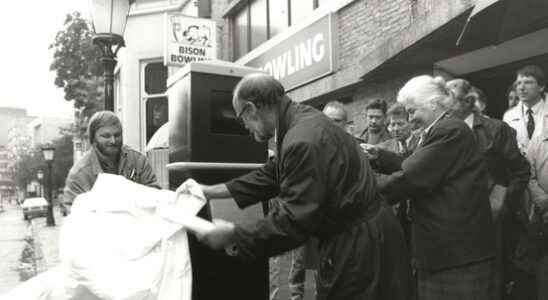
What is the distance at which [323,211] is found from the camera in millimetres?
2514

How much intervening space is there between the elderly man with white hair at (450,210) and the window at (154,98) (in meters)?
15.6

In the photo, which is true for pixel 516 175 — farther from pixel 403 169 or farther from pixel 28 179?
pixel 28 179

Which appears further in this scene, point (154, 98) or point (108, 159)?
point (154, 98)

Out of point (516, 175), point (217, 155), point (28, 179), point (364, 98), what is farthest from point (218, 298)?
point (28, 179)

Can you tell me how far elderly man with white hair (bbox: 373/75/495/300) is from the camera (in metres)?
3.16

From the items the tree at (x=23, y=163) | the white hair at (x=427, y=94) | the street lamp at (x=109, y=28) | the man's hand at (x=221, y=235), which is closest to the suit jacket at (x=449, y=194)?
the white hair at (x=427, y=94)

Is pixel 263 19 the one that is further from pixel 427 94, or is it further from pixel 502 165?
pixel 427 94

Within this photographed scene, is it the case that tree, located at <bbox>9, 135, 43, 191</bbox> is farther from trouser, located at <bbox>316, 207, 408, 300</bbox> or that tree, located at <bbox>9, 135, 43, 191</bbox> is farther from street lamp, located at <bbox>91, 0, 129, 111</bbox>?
trouser, located at <bbox>316, 207, 408, 300</bbox>

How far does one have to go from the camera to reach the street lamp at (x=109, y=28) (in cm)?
725

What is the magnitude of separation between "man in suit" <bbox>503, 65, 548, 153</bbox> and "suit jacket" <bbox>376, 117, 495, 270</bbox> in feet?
4.95

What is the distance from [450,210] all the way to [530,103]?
6.35 ft

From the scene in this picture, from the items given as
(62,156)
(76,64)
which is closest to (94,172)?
(76,64)

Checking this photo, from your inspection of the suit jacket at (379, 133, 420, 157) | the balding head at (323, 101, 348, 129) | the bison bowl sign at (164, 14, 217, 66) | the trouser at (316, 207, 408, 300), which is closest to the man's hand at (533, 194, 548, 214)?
the suit jacket at (379, 133, 420, 157)

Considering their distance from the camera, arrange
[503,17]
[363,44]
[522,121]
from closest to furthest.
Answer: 1. [503,17]
2. [522,121]
3. [363,44]
